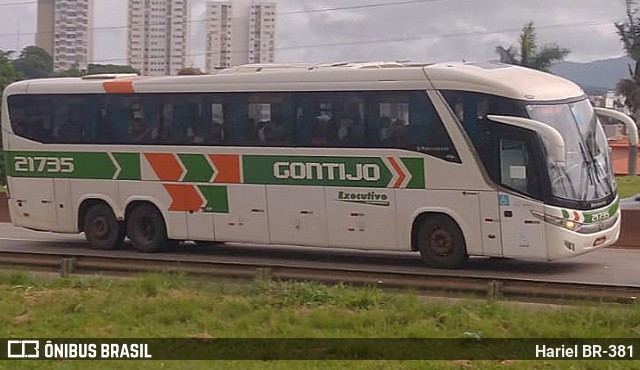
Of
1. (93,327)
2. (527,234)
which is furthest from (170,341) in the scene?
(527,234)

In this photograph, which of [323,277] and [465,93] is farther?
[465,93]

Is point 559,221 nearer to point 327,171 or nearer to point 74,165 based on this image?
point 327,171

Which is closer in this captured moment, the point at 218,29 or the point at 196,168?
the point at 196,168

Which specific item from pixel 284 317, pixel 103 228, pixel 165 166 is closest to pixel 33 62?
pixel 103 228

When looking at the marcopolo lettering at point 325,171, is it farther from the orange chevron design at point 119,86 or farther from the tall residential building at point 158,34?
the tall residential building at point 158,34

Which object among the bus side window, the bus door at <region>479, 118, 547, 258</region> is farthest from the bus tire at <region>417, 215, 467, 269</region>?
the bus side window

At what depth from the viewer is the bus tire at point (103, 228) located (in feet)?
→ 65.5

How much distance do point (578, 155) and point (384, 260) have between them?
13.7 feet

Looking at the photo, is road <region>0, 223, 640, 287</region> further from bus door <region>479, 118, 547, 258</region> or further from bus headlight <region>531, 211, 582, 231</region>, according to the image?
bus headlight <region>531, 211, 582, 231</region>

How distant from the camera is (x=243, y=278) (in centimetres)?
1399

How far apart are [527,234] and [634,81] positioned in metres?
38.4

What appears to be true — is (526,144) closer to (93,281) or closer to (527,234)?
(527,234)

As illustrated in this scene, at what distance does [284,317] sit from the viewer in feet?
35.2

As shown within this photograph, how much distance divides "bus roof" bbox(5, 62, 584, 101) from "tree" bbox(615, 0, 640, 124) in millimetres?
34889
